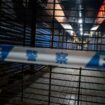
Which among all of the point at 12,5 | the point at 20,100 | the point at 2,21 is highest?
the point at 12,5

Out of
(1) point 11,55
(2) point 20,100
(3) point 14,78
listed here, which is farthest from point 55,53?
(3) point 14,78

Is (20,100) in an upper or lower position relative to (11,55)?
lower

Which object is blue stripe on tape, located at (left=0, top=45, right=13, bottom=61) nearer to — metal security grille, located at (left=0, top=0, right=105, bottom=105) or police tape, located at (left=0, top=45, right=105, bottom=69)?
police tape, located at (left=0, top=45, right=105, bottom=69)

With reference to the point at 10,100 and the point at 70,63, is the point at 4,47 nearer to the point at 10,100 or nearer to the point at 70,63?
the point at 70,63

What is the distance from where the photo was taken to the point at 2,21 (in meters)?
4.52

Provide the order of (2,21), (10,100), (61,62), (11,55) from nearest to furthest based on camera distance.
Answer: (61,62) → (11,55) → (10,100) → (2,21)

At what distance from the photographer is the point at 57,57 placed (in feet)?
8.63

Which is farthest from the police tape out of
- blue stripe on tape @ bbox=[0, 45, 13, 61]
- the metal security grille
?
the metal security grille

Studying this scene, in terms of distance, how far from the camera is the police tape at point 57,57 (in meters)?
2.56

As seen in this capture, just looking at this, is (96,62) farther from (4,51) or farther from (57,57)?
(4,51)

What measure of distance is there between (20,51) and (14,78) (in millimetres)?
2344

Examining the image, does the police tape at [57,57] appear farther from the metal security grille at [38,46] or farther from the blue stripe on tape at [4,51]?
the metal security grille at [38,46]

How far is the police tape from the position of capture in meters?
2.56

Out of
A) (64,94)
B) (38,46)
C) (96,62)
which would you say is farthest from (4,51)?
(64,94)
